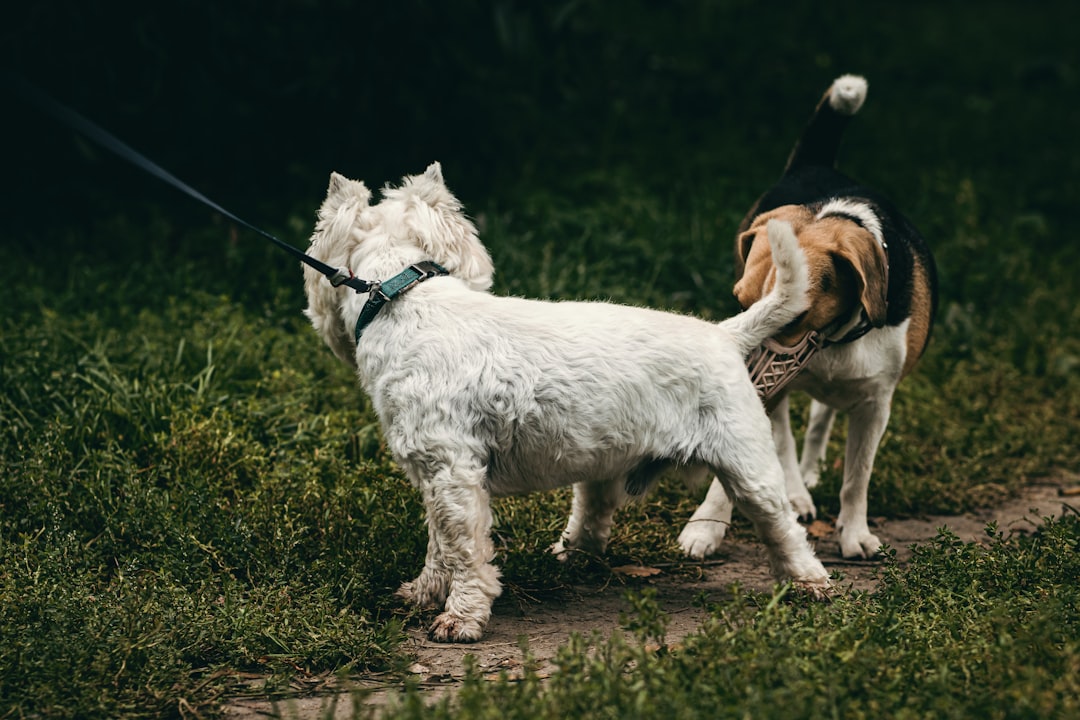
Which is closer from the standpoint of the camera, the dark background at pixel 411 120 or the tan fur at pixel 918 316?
the tan fur at pixel 918 316

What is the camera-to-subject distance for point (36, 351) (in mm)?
5695

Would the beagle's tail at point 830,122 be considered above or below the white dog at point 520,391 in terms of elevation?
above

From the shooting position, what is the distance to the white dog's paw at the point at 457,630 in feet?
13.0

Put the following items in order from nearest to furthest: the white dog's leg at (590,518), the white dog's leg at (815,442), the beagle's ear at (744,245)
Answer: the white dog's leg at (590,518) → the beagle's ear at (744,245) → the white dog's leg at (815,442)

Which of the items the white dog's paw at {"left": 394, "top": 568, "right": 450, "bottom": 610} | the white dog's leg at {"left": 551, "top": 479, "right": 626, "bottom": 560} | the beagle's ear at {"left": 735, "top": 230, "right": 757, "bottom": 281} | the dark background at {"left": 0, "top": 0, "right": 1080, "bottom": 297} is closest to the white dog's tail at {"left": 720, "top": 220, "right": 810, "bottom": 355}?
the beagle's ear at {"left": 735, "top": 230, "right": 757, "bottom": 281}

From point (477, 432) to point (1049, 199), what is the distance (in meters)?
7.42

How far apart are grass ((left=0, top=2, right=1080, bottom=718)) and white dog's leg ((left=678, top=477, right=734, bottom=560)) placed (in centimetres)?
12

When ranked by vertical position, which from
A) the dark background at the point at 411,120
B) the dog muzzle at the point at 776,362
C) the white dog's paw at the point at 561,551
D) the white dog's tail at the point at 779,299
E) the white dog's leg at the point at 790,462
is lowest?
the white dog's paw at the point at 561,551

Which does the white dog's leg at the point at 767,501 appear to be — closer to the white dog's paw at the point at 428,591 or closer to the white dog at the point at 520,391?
the white dog at the point at 520,391

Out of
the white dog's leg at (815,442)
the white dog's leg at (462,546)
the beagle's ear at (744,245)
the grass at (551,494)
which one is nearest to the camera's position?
the grass at (551,494)

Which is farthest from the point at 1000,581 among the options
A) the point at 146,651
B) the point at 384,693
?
the point at 146,651

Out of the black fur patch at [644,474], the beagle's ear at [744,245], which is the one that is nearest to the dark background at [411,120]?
the beagle's ear at [744,245]

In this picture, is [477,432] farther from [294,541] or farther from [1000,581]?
[1000,581]

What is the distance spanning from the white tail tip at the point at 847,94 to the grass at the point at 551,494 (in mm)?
1833
